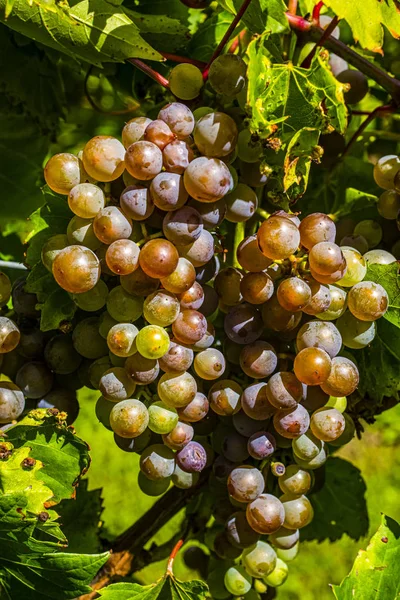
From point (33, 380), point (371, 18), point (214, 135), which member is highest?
point (371, 18)

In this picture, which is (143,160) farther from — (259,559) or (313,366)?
(259,559)

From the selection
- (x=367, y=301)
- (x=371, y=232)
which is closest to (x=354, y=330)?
(x=367, y=301)

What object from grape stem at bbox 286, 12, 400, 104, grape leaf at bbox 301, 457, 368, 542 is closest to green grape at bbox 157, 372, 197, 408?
grape stem at bbox 286, 12, 400, 104

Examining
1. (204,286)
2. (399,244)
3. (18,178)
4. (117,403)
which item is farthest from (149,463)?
(18,178)

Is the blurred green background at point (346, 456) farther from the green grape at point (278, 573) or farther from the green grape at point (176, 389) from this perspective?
the green grape at point (176, 389)

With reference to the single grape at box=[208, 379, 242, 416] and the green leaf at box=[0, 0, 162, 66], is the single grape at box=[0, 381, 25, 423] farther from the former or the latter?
the green leaf at box=[0, 0, 162, 66]

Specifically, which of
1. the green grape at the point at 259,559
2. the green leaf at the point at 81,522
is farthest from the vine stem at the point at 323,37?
the green leaf at the point at 81,522
